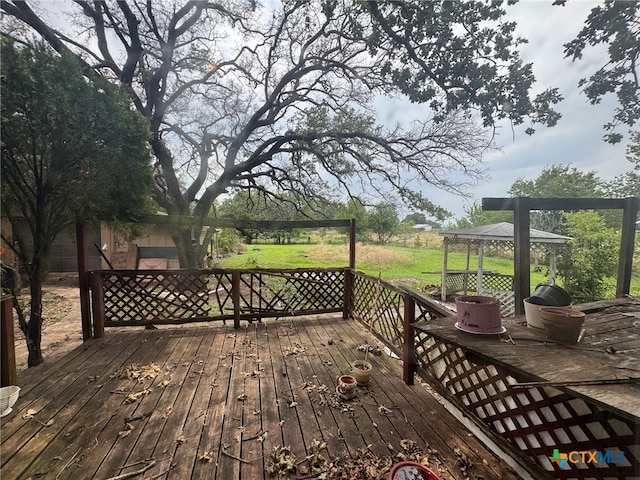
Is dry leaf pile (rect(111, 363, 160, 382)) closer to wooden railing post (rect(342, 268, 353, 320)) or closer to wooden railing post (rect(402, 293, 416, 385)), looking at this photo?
wooden railing post (rect(402, 293, 416, 385))

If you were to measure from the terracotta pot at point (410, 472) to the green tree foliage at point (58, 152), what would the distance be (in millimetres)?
3746

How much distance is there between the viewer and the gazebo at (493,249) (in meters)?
6.20

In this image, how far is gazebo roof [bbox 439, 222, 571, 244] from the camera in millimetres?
5923

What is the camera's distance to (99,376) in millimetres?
2660

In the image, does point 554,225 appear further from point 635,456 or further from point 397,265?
point 635,456

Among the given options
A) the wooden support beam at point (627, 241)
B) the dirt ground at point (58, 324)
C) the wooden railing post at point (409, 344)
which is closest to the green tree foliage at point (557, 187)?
the wooden support beam at point (627, 241)

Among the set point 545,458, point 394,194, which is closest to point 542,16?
point 545,458

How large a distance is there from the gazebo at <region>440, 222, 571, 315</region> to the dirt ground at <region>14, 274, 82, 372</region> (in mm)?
8168

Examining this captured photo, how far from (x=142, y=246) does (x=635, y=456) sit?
34.4 ft

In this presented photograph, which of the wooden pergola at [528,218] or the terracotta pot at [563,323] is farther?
the wooden pergola at [528,218]

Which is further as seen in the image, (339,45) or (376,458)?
(339,45)

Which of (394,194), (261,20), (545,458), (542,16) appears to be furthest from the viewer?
(394,194)

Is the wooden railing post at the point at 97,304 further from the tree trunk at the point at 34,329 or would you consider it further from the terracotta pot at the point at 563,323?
the terracotta pot at the point at 563,323

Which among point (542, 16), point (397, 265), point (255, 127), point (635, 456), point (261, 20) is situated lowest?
point (397, 265)
